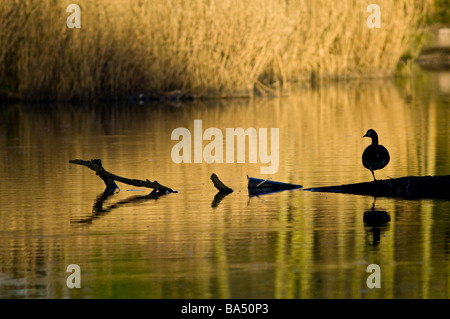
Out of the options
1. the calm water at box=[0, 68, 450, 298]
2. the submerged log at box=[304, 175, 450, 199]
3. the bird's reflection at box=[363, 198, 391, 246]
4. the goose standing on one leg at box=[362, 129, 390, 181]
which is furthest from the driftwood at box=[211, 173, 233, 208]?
the bird's reflection at box=[363, 198, 391, 246]

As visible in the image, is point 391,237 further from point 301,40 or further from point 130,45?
point 301,40

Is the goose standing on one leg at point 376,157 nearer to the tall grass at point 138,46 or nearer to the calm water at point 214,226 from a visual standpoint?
the calm water at point 214,226

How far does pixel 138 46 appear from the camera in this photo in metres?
27.6

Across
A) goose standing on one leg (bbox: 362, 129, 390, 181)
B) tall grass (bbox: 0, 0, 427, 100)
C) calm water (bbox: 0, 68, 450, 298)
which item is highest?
tall grass (bbox: 0, 0, 427, 100)

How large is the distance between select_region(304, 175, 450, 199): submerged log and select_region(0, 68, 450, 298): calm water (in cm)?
21

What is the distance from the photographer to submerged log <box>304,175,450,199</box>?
11.1 metres

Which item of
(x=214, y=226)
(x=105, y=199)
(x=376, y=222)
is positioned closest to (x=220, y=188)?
(x=105, y=199)

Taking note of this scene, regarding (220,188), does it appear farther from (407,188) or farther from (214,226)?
(214,226)

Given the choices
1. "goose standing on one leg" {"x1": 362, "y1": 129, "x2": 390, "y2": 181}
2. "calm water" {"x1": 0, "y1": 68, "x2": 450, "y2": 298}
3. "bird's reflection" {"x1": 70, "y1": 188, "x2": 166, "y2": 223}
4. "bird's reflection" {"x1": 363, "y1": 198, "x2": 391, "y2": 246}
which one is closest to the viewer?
"calm water" {"x1": 0, "y1": 68, "x2": 450, "y2": 298}

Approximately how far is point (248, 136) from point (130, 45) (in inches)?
383

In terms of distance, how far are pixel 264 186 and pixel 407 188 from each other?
153cm

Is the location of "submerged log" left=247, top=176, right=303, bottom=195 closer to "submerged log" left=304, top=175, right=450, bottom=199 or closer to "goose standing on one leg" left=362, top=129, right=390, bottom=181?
"submerged log" left=304, top=175, right=450, bottom=199

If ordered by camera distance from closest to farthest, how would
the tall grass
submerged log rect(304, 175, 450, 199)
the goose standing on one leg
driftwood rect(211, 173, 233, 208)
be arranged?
submerged log rect(304, 175, 450, 199)
the goose standing on one leg
driftwood rect(211, 173, 233, 208)
the tall grass

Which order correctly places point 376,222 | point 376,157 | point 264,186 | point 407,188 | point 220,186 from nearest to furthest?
Result: 1. point 376,222
2. point 407,188
3. point 376,157
4. point 220,186
5. point 264,186
